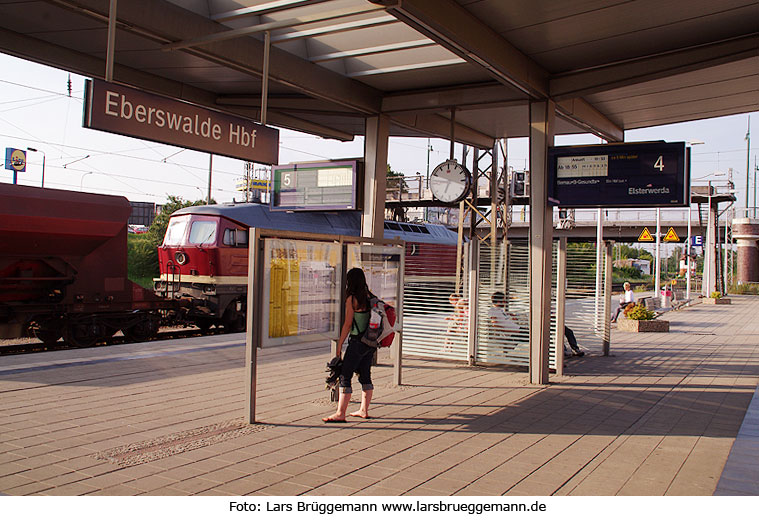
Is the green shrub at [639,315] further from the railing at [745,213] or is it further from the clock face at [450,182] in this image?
the railing at [745,213]

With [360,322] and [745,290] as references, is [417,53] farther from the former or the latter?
[745,290]

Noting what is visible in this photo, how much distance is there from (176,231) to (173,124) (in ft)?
40.1

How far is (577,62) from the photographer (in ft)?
29.9

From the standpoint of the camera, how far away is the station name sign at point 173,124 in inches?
222

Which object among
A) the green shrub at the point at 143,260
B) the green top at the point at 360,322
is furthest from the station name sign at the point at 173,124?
the green shrub at the point at 143,260

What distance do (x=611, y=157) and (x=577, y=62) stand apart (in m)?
1.36

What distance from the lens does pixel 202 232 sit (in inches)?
684

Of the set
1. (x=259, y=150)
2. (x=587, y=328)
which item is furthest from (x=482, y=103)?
(x=587, y=328)

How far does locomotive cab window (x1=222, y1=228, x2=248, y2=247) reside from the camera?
17.2 meters

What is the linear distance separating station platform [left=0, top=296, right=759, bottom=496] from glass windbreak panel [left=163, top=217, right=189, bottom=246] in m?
6.79

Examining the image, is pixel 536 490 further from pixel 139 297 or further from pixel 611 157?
pixel 139 297

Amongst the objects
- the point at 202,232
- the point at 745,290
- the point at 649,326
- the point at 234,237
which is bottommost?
the point at 649,326

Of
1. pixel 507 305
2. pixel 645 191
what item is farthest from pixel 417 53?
pixel 507 305

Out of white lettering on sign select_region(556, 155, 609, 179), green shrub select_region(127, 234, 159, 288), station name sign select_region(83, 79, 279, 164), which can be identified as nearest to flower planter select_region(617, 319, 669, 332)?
white lettering on sign select_region(556, 155, 609, 179)
